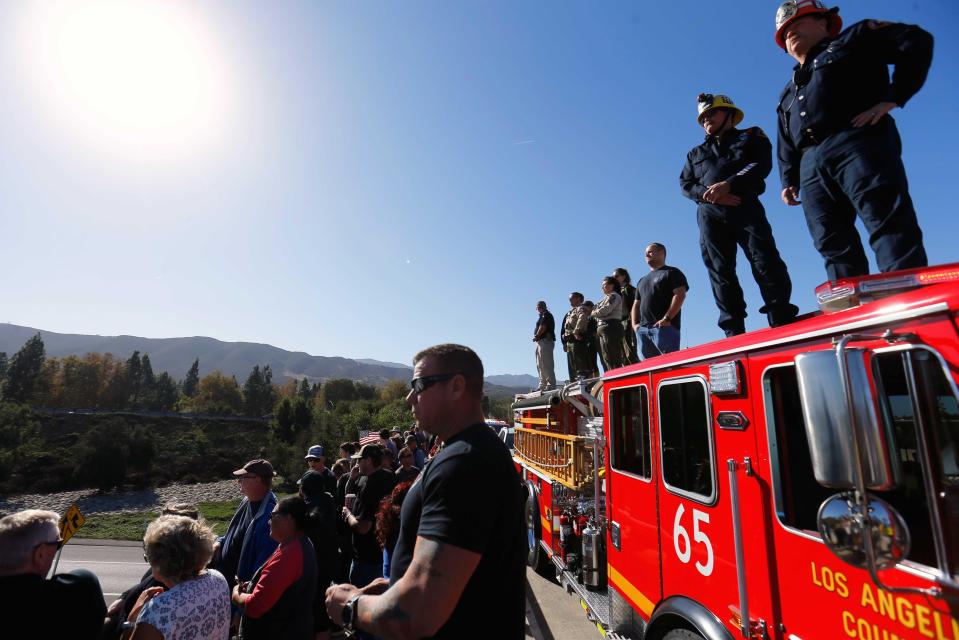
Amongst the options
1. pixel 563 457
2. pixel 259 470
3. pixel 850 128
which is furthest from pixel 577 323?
pixel 850 128

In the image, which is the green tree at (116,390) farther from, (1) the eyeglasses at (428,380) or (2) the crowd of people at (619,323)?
(1) the eyeglasses at (428,380)

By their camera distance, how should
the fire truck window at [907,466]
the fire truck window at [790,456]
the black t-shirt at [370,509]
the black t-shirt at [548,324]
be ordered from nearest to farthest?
1. the fire truck window at [907,466]
2. the fire truck window at [790,456]
3. the black t-shirt at [370,509]
4. the black t-shirt at [548,324]

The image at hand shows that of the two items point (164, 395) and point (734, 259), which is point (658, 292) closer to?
point (734, 259)

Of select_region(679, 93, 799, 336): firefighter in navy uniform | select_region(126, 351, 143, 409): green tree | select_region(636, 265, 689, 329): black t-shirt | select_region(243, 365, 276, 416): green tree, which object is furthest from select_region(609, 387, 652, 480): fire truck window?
select_region(126, 351, 143, 409): green tree

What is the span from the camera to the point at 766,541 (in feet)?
7.90

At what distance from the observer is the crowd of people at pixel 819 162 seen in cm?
272

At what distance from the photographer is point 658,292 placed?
553 centimetres

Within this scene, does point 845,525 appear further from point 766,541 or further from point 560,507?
point 560,507

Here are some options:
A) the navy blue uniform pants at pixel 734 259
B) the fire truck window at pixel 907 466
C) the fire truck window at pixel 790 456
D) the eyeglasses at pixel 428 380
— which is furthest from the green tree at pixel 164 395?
the fire truck window at pixel 907 466

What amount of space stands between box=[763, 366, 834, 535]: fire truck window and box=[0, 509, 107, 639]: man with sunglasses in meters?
3.33

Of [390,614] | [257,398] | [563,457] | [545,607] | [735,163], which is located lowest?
[545,607]

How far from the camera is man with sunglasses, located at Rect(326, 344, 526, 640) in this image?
1.44 metres

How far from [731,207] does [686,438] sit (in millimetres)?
2157

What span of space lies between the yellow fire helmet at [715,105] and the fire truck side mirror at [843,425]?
336 centimetres
